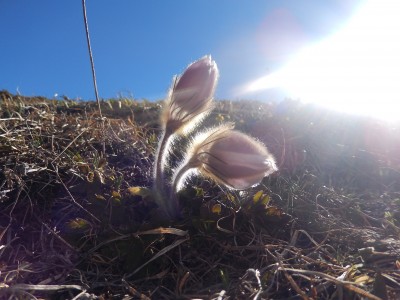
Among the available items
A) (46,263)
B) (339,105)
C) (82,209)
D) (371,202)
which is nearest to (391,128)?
(339,105)

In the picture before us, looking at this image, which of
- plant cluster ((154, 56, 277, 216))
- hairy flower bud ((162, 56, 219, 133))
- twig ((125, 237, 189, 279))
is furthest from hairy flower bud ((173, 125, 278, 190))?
twig ((125, 237, 189, 279))

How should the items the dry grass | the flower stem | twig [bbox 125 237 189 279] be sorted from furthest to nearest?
1. the flower stem
2. twig [bbox 125 237 189 279]
3. the dry grass

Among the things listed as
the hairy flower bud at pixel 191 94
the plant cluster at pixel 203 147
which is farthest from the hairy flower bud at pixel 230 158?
the hairy flower bud at pixel 191 94

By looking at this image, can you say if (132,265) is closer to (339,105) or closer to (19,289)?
(19,289)

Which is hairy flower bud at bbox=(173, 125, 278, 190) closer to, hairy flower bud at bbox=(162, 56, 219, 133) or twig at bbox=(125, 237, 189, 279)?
hairy flower bud at bbox=(162, 56, 219, 133)

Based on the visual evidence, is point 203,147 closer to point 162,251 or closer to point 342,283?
point 162,251

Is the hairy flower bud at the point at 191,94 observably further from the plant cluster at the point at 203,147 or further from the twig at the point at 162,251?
the twig at the point at 162,251

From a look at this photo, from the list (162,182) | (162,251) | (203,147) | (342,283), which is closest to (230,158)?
(203,147)

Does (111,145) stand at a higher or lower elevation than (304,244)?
higher
